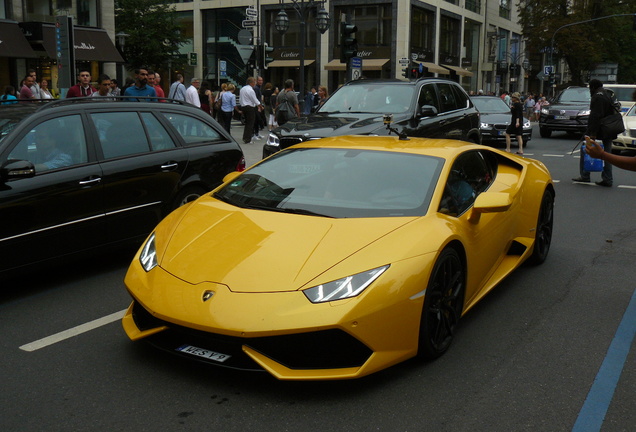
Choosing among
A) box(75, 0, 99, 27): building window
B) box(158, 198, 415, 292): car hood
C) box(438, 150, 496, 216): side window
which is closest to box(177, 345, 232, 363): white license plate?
box(158, 198, 415, 292): car hood

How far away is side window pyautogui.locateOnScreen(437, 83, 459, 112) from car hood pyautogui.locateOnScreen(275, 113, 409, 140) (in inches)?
58.8

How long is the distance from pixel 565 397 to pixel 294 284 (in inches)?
61.4

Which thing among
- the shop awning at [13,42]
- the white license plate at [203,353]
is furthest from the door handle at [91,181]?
the shop awning at [13,42]

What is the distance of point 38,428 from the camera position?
10.9 ft

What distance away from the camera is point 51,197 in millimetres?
5559

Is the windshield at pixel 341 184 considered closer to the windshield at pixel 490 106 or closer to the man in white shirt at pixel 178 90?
the man in white shirt at pixel 178 90

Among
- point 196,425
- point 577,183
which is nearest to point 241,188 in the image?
point 196,425

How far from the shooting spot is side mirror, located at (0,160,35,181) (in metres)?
5.21

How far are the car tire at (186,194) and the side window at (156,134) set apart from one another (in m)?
0.45

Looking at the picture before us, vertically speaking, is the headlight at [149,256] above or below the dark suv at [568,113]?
below

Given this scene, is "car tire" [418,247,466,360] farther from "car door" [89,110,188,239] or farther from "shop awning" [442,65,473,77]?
"shop awning" [442,65,473,77]

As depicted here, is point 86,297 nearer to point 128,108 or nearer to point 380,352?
point 128,108

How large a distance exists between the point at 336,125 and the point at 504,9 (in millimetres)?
57976

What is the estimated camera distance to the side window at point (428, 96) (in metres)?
11.5
